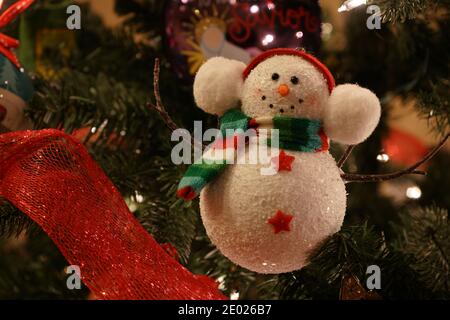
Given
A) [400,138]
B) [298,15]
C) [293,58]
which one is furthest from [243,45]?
Result: [400,138]

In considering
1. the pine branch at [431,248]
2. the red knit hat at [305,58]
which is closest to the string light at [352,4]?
the red knit hat at [305,58]

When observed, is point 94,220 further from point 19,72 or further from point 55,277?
point 55,277

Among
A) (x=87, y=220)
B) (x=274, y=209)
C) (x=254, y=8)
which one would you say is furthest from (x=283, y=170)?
(x=254, y=8)

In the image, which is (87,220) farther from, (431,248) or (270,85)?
(431,248)

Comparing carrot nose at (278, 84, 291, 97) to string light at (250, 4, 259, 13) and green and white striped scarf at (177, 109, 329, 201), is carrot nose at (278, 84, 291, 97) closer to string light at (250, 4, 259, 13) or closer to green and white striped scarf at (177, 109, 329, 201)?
green and white striped scarf at (177, 109, 329, 201)

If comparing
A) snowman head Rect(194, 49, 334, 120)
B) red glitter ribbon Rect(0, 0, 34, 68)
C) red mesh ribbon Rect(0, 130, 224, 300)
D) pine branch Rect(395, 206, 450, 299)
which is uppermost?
red glitter ribbon Rect(0, 0, 34, 68)

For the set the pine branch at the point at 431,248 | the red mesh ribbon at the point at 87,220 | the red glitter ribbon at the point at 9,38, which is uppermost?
the red glitter ribbon at the point at 9,38

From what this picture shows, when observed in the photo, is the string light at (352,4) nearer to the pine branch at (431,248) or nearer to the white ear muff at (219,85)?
the white ear muff at (219,85)

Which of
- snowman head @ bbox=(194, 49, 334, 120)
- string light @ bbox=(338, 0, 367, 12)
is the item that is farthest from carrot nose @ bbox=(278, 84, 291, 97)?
string light @ bbox=(338, 0, 367, 12)
